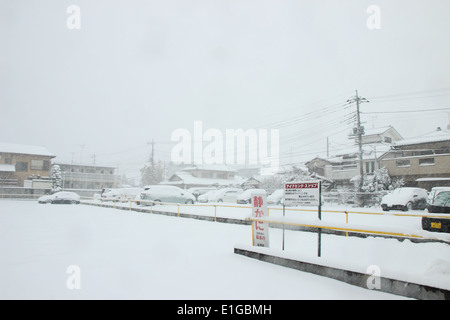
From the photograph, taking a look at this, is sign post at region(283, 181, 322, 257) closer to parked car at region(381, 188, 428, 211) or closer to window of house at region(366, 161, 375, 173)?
parked car at region(381, 188, 428, 211)

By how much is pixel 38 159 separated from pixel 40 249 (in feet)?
126

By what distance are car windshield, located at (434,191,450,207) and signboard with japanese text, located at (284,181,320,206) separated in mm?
6564

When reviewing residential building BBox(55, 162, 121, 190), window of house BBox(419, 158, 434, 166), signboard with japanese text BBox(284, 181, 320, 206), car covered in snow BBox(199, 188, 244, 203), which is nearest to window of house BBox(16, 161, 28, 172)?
residential building BBox(55, 162, 121, 190)

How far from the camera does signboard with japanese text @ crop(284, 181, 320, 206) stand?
565cm

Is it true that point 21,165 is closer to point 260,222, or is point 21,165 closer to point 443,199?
point 260,222

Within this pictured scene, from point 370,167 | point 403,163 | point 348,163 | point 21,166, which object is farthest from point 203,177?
point 403,163

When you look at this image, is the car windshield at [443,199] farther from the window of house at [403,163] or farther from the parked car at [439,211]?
the window of house at [403,163]

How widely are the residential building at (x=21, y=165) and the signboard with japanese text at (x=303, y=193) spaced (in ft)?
134

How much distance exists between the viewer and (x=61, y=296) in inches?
151

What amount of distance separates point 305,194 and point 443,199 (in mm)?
6841

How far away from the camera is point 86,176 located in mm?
50750

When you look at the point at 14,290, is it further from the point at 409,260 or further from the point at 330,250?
the point at 409,260

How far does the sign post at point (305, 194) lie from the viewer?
18.3ft

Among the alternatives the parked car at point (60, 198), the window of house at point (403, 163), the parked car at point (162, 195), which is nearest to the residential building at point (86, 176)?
the parked car at point (60, 198)
